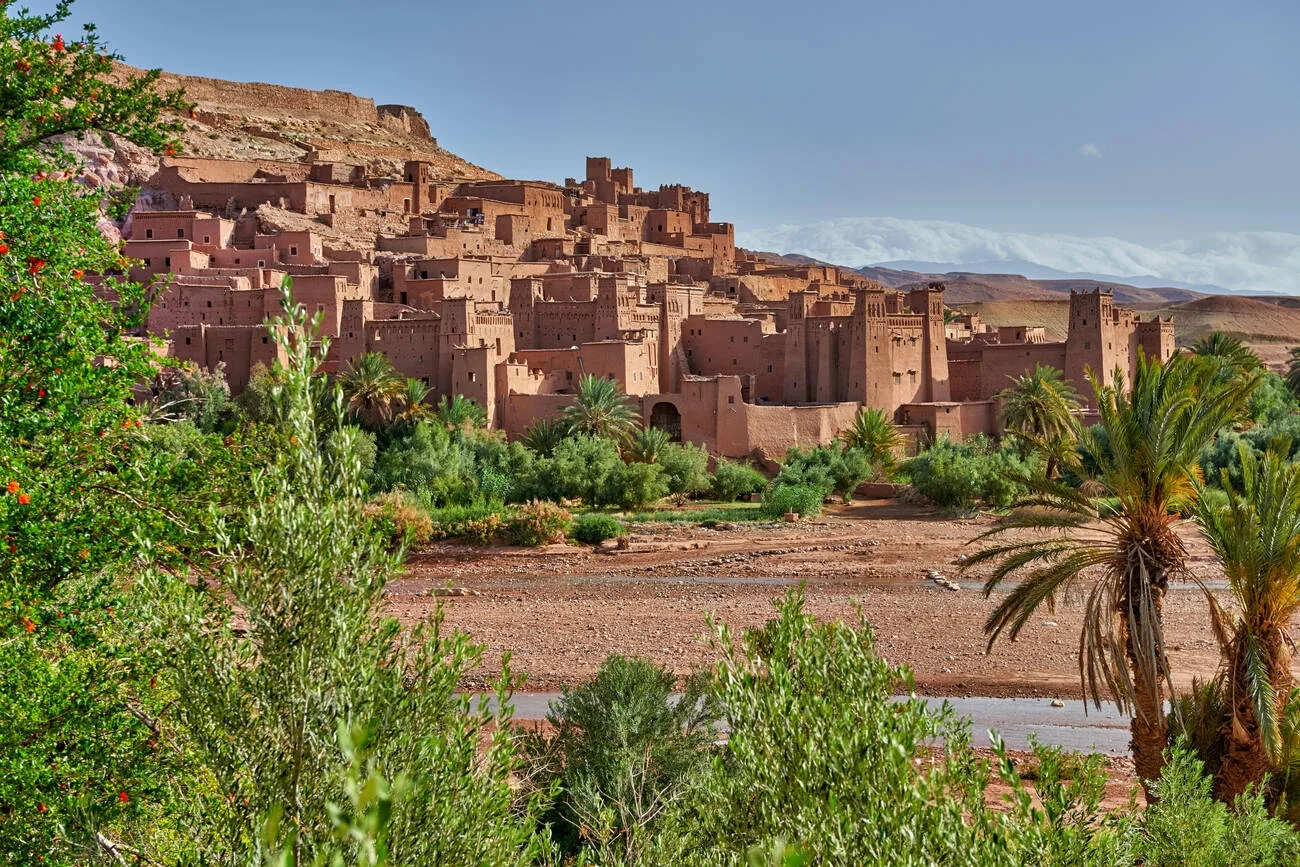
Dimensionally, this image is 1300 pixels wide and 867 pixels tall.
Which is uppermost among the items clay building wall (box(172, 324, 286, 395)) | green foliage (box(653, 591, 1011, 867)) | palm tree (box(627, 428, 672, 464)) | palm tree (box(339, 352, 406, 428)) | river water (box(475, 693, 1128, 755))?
clay building wall (box(172, 324, 286, 395))

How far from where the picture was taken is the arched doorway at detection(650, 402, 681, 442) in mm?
28562

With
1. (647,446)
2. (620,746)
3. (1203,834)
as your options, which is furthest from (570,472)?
(1203,834)

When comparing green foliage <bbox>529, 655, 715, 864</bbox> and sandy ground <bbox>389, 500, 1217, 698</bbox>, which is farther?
sandy ground <bbox>389, 500, 1217, 698</bbox>

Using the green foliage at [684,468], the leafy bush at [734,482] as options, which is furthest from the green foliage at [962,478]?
the green foliage at [684,468]

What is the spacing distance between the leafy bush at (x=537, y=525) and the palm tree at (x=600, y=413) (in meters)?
2.98

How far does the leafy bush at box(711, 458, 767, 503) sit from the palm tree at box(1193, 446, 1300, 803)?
19.1 meters

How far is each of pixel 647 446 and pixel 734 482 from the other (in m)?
2.08

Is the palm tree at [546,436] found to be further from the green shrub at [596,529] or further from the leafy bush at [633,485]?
the green shrub at [596,529]

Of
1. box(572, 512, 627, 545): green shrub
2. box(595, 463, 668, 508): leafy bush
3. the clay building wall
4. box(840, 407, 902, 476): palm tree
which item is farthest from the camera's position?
the clay building wall

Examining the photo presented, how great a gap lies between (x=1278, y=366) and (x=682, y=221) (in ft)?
90.5

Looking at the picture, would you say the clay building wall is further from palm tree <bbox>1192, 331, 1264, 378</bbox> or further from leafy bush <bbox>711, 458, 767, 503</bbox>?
palm tree <bbox>1192, 331, 1264, 378</bbox>

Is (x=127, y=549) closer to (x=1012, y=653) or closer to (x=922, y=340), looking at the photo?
(x=1012, y=653)

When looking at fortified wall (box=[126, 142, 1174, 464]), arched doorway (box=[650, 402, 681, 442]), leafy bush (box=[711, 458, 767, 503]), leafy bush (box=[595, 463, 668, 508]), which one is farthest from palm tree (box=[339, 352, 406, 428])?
leafy bush (box=[711, 458, 767, 503])

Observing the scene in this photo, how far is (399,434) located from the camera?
87.4 feet
